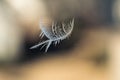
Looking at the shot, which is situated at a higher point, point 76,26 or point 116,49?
point 76,26

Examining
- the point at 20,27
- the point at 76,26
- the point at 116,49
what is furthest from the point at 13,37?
the point at 116,49

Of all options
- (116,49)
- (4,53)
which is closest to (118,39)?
(116,49)

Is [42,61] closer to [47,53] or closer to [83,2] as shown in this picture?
[47,53]

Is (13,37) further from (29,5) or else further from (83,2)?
(83,2)

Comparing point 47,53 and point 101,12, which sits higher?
point 101,12

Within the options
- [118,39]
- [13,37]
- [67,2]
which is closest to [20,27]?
[13,37]

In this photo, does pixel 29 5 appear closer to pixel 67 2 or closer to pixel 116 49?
pixel 67 2

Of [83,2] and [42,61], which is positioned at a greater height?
[83,2]
